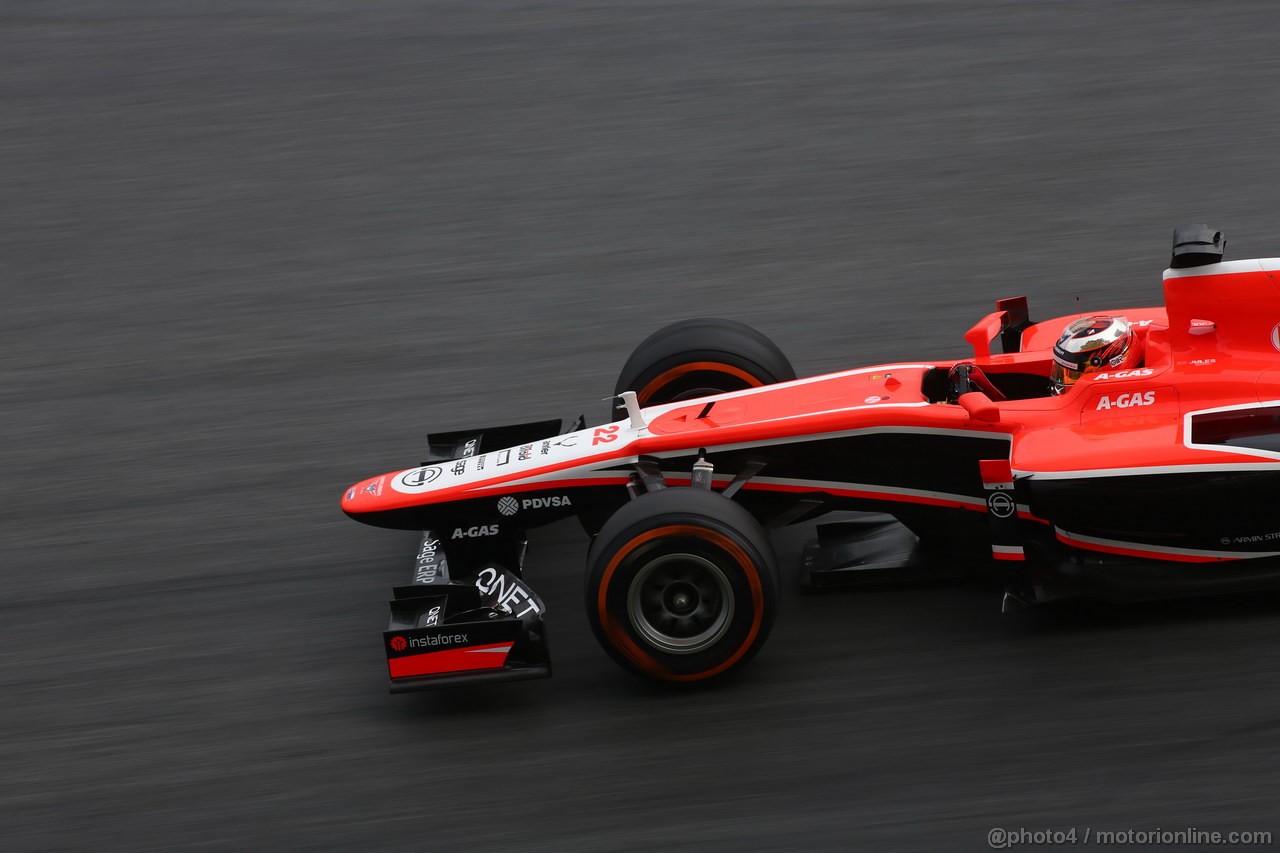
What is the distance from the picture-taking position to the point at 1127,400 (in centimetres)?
502

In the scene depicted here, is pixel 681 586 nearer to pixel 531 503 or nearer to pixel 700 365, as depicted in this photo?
pixel 531 503

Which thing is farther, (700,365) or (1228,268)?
(700,365)

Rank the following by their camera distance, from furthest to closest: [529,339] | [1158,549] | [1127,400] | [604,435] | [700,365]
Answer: [529,339], [700,365], [604,435], [1127,400], [1158,549]

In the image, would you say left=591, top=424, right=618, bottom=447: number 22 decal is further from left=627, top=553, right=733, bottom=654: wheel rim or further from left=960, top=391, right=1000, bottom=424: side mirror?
left=960, top=391, right=1000, bottom=424: side mirror

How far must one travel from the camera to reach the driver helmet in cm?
516

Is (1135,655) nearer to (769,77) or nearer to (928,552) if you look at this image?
(928,552)

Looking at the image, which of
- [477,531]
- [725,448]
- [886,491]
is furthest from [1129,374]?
[477,531]

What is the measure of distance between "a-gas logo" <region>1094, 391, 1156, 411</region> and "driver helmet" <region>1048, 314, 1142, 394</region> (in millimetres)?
168

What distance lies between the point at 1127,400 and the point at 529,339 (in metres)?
3.96

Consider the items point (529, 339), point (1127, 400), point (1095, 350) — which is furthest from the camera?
point (529, 339)

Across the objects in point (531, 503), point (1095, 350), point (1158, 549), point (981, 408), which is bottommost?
point (1158, 549)

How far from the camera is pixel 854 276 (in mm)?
8539

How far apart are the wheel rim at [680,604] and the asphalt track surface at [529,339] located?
Answer: 23cm

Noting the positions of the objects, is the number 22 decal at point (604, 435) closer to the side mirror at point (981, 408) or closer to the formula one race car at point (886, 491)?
the formula one race car at point (886, 491)
